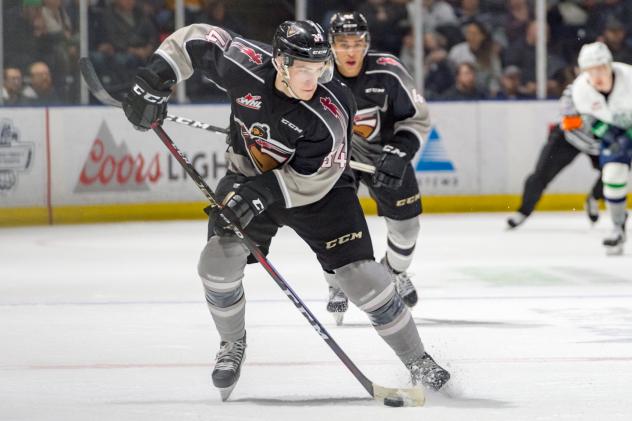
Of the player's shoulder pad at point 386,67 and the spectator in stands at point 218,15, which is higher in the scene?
the player's shoulder pad at point 386,67

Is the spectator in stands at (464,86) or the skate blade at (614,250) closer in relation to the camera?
the skate blade at (614,250)

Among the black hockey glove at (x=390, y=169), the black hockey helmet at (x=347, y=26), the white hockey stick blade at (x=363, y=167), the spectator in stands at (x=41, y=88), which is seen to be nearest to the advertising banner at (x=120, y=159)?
the spectator in stands at (x=41, y=88)

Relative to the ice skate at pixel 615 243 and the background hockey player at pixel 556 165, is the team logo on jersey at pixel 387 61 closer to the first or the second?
the ice skate at pixel 615 243

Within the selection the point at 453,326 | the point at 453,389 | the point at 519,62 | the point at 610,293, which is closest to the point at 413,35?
the point at 519,62

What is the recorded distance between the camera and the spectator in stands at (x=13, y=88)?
897 cm

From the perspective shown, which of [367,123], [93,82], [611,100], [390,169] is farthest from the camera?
[611,100]

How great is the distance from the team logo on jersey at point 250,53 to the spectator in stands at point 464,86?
6068 millimetres

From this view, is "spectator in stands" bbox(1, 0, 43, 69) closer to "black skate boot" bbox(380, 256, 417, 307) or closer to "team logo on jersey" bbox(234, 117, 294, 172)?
"black skate boot" bbox(380, 256, 417, 307)

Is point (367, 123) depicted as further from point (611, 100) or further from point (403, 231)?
point (611, 100)

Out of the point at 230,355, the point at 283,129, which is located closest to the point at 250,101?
the point at 283,129

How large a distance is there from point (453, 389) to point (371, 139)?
1578 mm

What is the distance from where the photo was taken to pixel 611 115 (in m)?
7.48

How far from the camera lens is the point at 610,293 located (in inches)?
234

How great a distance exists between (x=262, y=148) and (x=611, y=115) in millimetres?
4151
